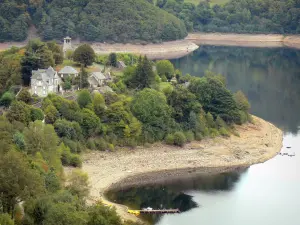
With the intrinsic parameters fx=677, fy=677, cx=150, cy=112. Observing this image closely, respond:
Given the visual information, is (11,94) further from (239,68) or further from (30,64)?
(239,68)

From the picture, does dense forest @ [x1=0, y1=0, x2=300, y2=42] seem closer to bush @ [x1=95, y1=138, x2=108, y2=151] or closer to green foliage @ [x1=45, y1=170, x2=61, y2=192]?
bush @ [x1=95, y1=138, x2=108, y2=151]

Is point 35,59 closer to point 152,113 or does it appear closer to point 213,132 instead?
point 152,113

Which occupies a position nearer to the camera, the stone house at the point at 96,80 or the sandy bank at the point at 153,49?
the stone house at the point at 96,80

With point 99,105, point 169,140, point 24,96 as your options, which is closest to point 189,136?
point 169,140

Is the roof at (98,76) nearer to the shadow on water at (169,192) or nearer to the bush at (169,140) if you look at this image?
the bush at (169,140)

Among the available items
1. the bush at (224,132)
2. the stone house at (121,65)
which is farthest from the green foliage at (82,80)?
the bush at (224,132)

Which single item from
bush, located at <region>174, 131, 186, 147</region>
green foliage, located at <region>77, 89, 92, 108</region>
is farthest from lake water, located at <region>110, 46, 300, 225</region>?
green foliage, located at <region>77, 89, 92, 108</region>
